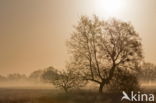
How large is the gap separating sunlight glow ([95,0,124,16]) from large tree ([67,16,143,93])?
0.26ft

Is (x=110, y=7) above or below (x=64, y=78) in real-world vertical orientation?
above

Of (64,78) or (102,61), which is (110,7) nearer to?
(102,61)

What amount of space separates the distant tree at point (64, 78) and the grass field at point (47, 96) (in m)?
0.07

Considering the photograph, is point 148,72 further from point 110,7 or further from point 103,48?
point 110,7

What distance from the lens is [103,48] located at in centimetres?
Result: 324

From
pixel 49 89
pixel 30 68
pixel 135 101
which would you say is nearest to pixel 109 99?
pixel 135 101

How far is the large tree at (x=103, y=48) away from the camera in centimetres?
320

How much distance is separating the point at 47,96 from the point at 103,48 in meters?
0.68

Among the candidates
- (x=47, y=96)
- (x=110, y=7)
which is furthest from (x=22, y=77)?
(x=110, y=7)

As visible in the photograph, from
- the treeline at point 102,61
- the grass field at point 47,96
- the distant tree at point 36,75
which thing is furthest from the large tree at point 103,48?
the distant tree at point 36,75

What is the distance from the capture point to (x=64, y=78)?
3252 millimetres

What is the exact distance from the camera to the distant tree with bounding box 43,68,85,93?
10.6 ft

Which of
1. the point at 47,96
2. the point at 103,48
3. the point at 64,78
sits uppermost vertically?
the point at 103,48

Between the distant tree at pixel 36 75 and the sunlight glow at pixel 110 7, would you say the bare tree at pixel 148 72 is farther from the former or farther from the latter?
the distant tree at pixel 36 75
